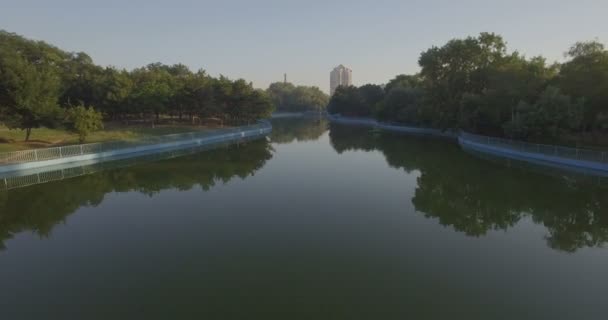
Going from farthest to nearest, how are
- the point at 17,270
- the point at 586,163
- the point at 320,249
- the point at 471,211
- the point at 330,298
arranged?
1. the point at 586,163
2. the point at 471,211
3. the point at 320,249
4. the point at 17,270
5. the point at 330,298

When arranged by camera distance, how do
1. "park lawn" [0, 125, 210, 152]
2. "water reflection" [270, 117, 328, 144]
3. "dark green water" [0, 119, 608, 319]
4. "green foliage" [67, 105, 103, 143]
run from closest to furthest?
1. "dark green water" [0, 119, 608, 319]
2. "park lawn" [0, 125, 210, 152]
3. "green foliage" [67, 105, 103, 143]
4. "water reflection" [270, 117, 328, 144]

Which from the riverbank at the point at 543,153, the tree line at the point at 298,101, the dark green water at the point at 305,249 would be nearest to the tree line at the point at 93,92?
the dark green water at the point at 305,249

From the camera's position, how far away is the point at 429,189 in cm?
1858

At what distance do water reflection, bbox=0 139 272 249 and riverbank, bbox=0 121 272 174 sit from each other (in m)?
3.51

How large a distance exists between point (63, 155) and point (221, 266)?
798 inches

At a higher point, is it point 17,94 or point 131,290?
point 17,94

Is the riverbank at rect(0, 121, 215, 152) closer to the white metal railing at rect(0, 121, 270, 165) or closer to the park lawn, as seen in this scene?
the park lawn

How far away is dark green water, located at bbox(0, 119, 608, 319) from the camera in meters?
7.23

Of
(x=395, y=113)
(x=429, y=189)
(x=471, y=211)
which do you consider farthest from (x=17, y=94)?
(x=395, y=113)

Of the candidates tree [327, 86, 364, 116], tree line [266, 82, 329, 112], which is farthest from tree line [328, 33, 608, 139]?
tree line [266, 82, 329, 112]

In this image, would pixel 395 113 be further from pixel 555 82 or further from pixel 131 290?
pixel 131 290

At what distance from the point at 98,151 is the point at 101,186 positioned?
897 centimetres

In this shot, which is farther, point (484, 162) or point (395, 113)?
point (395, 113)

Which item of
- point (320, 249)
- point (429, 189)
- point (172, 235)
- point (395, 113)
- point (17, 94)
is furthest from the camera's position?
point (395, 113)
